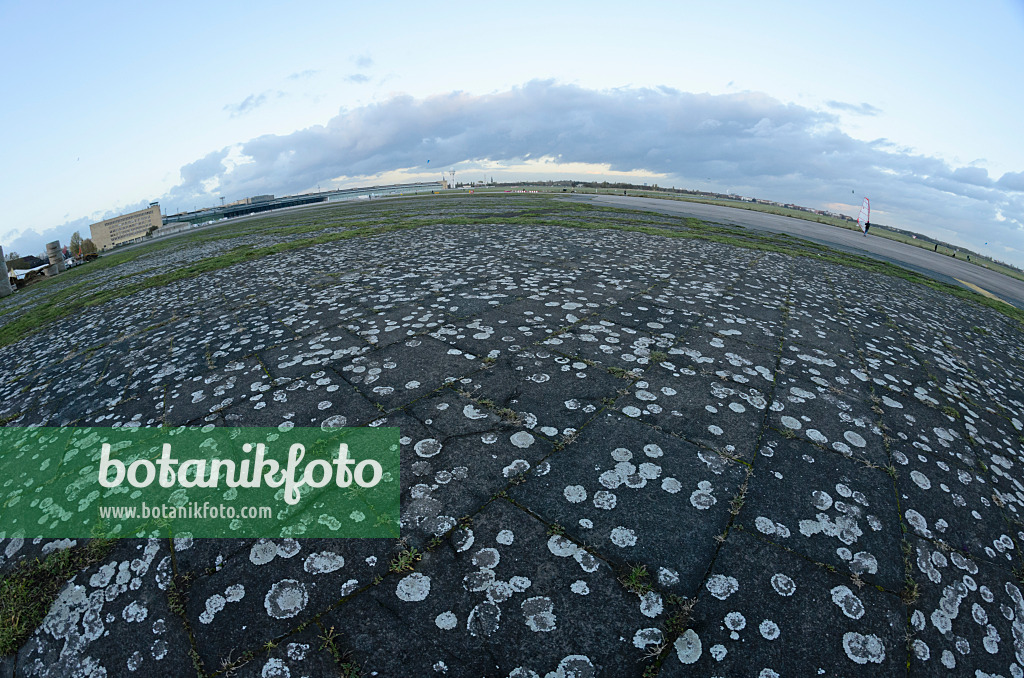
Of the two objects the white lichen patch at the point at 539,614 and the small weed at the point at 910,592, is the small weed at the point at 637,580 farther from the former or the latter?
the small weed at the point at 910,592

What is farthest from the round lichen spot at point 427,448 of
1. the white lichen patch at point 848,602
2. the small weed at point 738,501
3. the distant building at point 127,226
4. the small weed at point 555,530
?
the distant building at point 127,226

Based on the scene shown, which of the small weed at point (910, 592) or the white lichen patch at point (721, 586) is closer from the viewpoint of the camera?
the white lichen patch at point (721, 586)

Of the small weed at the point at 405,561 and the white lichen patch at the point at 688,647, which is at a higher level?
the small weed at the point at 405,561

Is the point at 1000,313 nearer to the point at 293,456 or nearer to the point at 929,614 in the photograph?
Result: the point at 929,614

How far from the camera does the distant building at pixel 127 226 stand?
439 ft

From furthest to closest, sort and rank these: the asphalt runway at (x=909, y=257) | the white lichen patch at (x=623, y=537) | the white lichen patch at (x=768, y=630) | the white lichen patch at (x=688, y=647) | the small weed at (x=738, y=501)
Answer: the asphalt runway at (x=909, y=257), the small weed at (x=738, y=501), the white lichen patch at (x=623, y=537), the white lichen patch at (x=768, y=630), the white lichen patch at (x=688, y=647)

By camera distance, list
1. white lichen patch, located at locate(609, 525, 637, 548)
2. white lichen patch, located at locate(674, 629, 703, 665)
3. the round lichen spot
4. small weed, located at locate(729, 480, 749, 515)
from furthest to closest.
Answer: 1. the round lichen spot
2. small weed, located at locate(729, 480, 749, 515)
3. white lichen patch, located at locate(609, 525, 637, 548)
4. white lichen patch, located at locate(674, 629, 703, 665)

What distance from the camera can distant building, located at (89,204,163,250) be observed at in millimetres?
133750

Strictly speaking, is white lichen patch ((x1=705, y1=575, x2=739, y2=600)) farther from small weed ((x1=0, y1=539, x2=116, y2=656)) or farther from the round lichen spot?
small weed ((x1=0, y1=539, x2=116, y2=656))

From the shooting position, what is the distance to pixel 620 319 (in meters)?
9.55

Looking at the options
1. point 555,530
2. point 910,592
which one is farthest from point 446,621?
point 910,592

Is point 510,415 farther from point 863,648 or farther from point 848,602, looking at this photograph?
point 863,648

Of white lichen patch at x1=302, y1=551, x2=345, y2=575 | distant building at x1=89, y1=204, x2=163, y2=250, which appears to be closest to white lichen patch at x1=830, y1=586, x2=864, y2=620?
white lichen patch at x1=302, y1=551, x2=345, y2=575

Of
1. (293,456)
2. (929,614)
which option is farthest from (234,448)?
(929,614)
